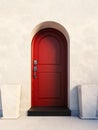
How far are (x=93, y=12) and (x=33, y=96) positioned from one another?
2401 mm

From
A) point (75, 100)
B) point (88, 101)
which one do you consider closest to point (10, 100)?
point (75, 100)

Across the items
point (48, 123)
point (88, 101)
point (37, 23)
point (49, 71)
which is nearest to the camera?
point (48, 123)

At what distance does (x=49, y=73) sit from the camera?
5.66 metres

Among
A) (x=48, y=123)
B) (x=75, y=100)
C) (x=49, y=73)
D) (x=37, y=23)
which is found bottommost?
(x=48, y=123)

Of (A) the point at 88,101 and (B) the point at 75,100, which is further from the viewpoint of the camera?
(B) the point at 75,100

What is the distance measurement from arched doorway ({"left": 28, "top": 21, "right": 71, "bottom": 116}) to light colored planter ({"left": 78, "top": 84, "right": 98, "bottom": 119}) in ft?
2.65

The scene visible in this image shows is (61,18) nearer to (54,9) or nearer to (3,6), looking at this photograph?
(54,9)

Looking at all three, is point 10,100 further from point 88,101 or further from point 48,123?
point 88,101

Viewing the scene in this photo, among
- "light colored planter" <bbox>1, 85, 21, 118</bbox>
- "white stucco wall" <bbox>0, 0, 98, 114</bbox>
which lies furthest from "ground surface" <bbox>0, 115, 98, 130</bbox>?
"white stucco wall" <bbox>0, 0, 98, 114</bbox>

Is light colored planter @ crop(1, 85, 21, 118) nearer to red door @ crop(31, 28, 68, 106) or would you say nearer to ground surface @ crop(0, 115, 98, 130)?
ground surface @ crop(0, 115, 98, 130)

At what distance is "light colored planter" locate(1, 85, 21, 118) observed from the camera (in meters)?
A: 4.92

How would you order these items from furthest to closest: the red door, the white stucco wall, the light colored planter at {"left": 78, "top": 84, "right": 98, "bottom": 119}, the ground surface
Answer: the red door
the white stucco wall
the light colored planter at {"left": 78, "top": 84, "right": 98, "bottom": 119}
the ground surface

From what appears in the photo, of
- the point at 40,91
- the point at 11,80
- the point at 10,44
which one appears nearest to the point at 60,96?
the point at 40,91

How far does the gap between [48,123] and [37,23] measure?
215cm
